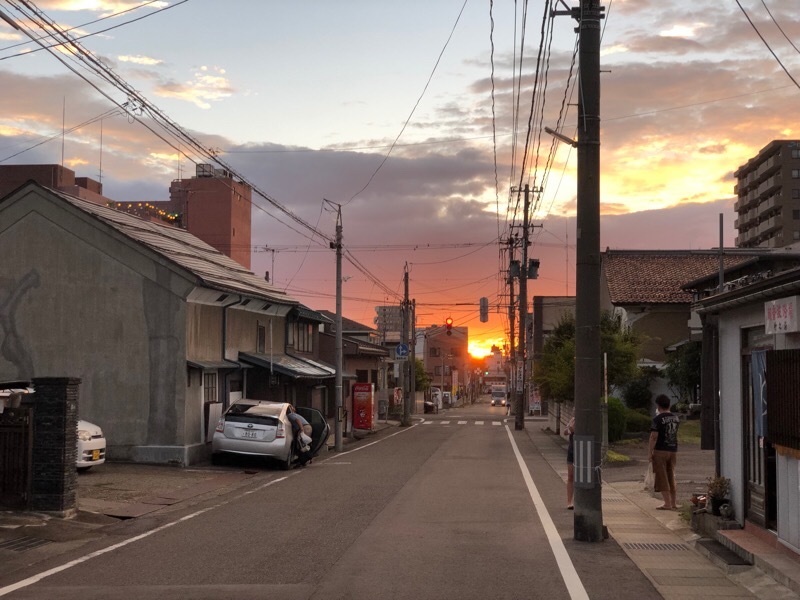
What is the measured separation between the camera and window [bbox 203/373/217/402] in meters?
25.9

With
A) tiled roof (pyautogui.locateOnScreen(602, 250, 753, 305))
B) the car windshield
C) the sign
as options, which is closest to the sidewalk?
the sign

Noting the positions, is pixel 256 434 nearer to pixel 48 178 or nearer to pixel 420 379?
pixel 48 178

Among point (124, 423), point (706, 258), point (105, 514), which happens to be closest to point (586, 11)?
point (105, 514)

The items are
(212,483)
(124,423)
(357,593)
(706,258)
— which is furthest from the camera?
(706,258)

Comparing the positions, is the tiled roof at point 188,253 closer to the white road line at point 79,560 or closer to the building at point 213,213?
the white road line at point 79,560

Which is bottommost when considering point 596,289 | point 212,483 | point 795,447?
point 212,483

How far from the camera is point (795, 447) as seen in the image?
9039mm

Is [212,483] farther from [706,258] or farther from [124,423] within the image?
[706,258]

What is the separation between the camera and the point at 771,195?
276 feet

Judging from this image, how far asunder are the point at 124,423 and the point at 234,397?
5.51 metres

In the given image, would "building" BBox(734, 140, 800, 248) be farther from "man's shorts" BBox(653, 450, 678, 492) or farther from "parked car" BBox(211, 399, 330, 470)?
"man's shorts" BBox(653, 450, 678, 492)

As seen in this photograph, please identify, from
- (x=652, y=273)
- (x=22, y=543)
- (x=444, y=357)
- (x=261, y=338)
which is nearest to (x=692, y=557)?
(x=22, y=543)

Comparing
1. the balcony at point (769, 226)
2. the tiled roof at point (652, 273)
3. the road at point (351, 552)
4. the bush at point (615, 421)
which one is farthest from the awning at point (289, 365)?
the balcony at point (769, 226)

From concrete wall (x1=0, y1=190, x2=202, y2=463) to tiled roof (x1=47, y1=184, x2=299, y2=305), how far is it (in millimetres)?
581
